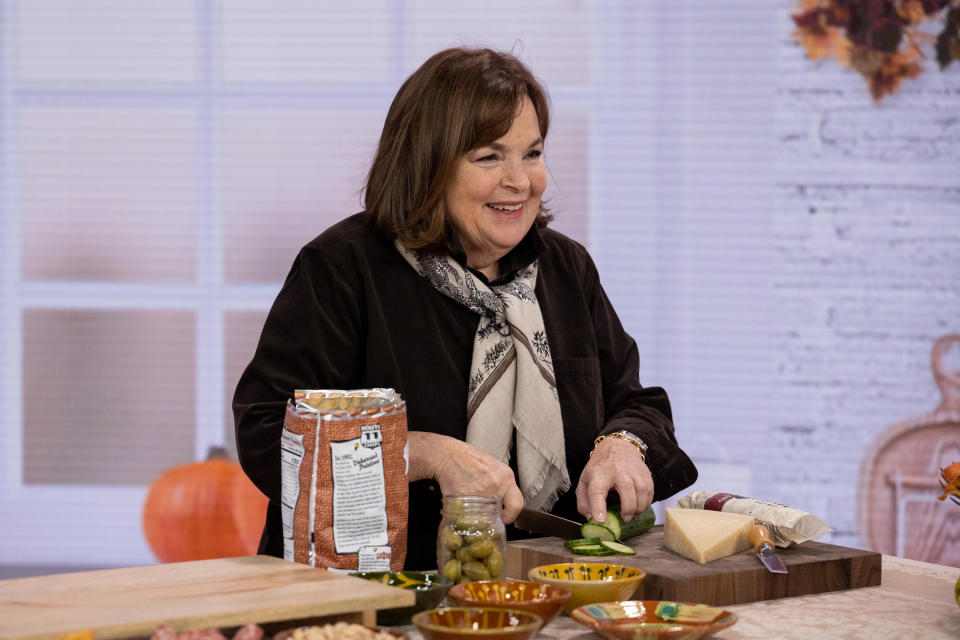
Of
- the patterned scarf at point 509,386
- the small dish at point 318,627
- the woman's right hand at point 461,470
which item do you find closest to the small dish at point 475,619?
the small dish at point 318,627

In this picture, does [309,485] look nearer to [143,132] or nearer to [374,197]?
[374,197]

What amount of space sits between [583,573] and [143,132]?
282cm

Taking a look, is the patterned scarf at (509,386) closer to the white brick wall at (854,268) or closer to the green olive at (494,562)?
the green olive at (494,562)

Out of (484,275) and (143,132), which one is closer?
(484,275)

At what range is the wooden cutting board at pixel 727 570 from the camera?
1260 mm

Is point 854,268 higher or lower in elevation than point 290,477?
higher

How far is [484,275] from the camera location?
194 cm

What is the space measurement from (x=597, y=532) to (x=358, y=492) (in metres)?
0.41

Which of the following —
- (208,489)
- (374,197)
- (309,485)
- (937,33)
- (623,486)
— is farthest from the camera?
(937,33)

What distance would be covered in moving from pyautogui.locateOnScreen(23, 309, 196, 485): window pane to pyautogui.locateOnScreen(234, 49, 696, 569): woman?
1884mm

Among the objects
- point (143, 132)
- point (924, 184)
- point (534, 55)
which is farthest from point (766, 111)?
point (143, 132)

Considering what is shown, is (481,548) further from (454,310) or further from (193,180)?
(193,180)

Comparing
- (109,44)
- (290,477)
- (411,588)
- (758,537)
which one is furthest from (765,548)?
(109,44)

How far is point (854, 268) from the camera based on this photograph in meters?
3.44
